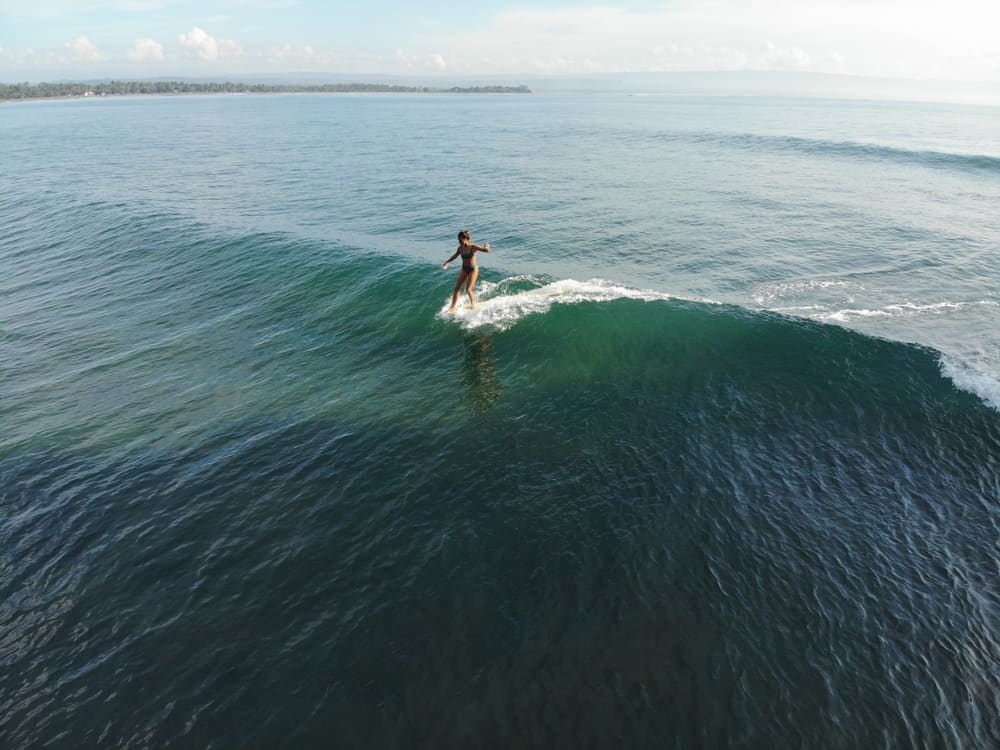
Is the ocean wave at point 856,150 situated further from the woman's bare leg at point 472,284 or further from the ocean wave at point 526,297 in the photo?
the woman's bare leg at point 472,284

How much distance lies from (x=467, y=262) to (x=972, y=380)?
61.8ft

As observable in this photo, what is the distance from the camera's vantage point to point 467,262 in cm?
2303

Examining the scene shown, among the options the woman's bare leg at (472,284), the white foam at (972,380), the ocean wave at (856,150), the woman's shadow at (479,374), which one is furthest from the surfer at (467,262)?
the ocean wave at (856,150)

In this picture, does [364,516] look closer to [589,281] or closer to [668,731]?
[668,731]

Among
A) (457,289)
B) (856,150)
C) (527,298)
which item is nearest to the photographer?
(457,289)

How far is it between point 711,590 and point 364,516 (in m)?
8.25

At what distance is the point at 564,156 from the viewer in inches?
2766

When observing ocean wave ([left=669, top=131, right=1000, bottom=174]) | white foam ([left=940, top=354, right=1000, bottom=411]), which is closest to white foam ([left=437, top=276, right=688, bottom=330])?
white foam ([left=940, top=354, right=1000, bottom=411])

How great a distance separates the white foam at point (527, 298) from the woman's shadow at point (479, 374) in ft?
4.83

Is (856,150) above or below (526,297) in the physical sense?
above

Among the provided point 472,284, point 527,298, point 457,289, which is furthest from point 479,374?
point 527,298

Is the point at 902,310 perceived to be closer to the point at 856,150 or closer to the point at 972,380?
the point at 972,380

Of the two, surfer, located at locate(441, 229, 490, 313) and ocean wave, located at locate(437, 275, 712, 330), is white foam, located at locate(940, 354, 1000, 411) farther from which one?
surfer, located at locate(441, 229, 490, 313)

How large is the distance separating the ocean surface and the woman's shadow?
0.72 feet
